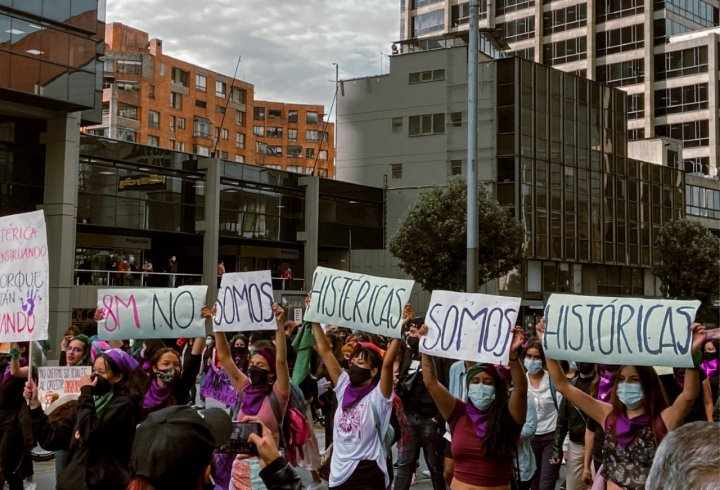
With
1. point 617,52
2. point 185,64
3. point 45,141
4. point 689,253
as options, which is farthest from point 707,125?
point 45,141

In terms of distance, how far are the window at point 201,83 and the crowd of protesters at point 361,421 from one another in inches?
2778

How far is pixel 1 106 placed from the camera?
2569 cm

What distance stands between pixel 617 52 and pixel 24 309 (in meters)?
67.1

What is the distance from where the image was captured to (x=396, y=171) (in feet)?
159

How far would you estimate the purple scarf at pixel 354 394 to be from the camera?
630cm

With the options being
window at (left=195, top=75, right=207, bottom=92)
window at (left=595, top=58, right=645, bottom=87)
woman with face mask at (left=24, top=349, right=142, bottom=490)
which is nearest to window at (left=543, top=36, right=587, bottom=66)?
window at (left=595, top=58, right=645, bottom=87)

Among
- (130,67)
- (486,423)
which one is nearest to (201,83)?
(130,67)

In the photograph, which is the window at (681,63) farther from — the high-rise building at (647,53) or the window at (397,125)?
the window at (397,125)

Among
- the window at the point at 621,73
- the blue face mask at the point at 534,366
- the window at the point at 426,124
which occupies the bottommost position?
the blue face mask at the point at 534,366

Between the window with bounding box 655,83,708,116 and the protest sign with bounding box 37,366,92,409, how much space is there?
65.2 meters

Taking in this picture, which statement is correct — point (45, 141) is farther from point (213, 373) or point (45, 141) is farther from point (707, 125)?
point (707, 125)

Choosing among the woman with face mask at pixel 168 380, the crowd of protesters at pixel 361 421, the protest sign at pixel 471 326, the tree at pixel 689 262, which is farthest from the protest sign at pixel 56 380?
the tree at pixel 689 262

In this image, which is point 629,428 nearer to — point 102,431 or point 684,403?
point 684,403

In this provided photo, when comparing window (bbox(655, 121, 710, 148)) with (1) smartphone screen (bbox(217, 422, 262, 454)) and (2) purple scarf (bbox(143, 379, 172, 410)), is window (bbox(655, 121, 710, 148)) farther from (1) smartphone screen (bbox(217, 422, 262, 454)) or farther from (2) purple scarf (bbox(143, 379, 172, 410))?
(1) smartphone screen (bbox(217, 422, 262, 454))
